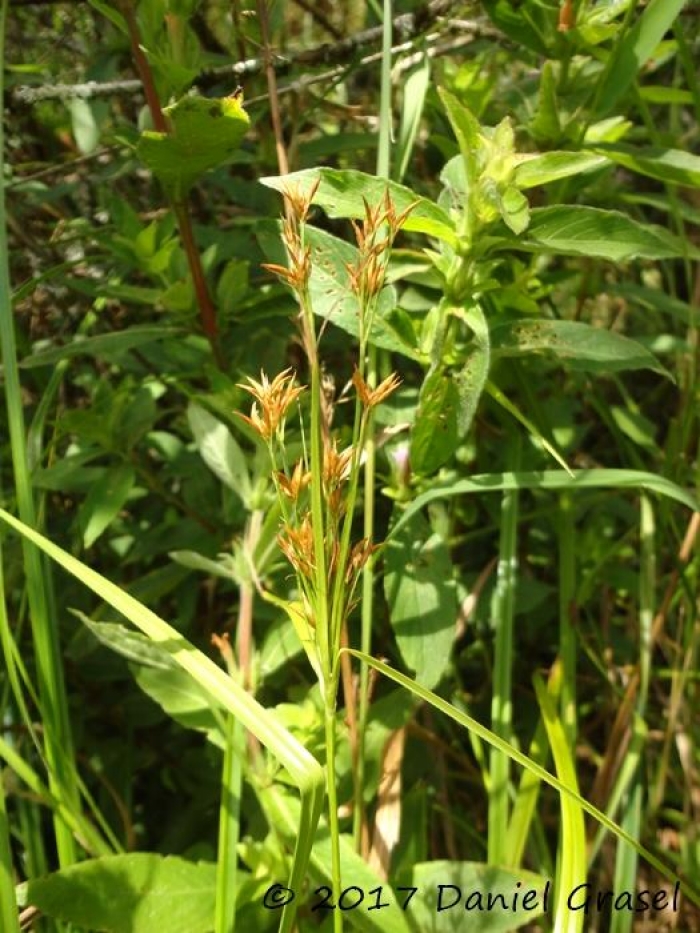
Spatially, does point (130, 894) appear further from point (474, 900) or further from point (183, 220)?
point (183, 220)

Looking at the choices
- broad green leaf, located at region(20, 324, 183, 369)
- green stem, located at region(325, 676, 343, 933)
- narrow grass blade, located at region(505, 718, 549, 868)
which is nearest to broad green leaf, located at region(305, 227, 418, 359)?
broad green leaf, located at region(20, 324, 183, 369)

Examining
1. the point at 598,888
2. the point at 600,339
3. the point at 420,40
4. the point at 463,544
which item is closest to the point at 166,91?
the point at 420,40

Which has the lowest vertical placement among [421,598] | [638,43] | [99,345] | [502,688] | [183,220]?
[502,688]

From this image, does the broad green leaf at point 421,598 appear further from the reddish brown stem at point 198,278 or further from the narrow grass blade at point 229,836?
the reddish brown stem at point 198,278

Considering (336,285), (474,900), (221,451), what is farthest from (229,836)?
(336,285)

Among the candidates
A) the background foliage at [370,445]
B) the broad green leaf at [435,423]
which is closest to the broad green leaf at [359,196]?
the background foliage at [370,445]

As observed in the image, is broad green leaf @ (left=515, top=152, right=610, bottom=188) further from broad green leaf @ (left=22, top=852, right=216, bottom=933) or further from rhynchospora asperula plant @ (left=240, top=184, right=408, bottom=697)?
broad green leaf @ (left=22, top=852, right=216, bottom=933)

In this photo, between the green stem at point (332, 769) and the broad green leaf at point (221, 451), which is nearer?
the green stem at point (332, 769)
